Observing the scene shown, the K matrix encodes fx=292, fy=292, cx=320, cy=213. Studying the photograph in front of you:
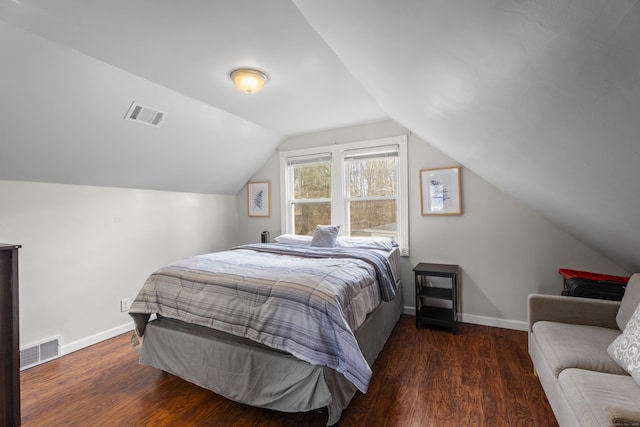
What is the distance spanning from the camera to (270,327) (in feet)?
5.76

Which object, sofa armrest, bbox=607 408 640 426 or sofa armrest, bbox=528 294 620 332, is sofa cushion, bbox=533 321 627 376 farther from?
sofa armrest, bbox=607 408 640 426

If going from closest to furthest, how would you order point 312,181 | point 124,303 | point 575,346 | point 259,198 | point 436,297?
point 575,346, point 436,297, point 124,303, point 312,181, point 259,198

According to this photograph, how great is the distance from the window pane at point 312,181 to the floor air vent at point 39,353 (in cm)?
303

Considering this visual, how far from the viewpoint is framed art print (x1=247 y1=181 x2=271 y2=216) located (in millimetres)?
4531

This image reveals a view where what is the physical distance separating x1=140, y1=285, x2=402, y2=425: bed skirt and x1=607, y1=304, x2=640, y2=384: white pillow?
135 cm

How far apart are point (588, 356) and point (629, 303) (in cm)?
55

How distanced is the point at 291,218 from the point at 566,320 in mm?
3243

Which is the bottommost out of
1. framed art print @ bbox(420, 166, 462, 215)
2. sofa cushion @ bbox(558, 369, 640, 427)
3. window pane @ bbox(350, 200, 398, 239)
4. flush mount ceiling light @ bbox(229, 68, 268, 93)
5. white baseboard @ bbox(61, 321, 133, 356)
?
white baseboard @ bbox(61, 321, 133, 356)

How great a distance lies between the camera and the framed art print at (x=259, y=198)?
4.53m

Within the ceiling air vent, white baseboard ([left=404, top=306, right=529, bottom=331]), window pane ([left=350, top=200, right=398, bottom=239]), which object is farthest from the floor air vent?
white baseboard ([left=404, top=306, right=529, bottom=331])

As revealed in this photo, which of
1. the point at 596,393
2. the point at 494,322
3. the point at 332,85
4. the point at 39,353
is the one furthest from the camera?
the point at 494,322

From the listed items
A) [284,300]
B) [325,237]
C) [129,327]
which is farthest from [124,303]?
[284,300]

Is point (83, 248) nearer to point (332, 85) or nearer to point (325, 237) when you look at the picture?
point (325, 237)

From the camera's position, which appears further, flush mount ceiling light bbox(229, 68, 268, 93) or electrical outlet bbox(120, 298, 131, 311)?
electrical outlet bbox(120, 298, 131, 311)
